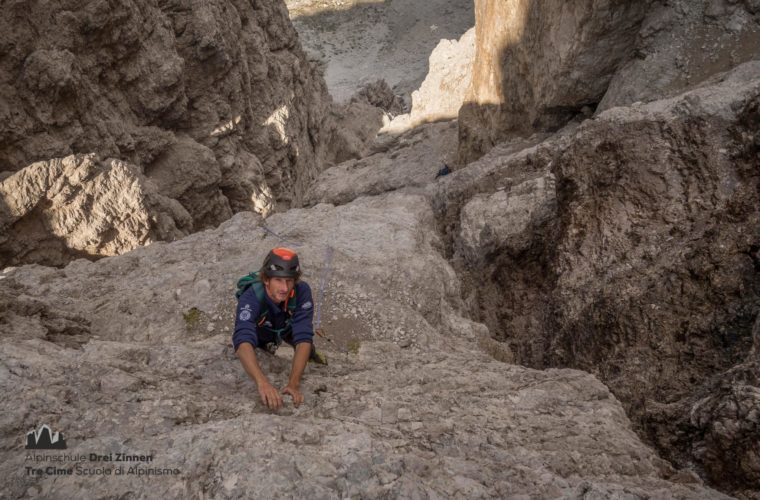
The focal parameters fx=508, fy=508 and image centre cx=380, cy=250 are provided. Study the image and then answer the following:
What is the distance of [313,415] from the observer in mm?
4785

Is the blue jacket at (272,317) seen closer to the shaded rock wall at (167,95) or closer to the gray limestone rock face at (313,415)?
the gray limestone rock face at (313,415)

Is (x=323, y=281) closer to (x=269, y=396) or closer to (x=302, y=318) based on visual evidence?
(x=302, y=318)

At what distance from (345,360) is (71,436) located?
3.34m

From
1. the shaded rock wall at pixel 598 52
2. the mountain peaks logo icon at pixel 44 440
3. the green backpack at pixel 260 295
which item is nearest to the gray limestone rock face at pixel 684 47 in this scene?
the shaded rock wall at pixel 598 52

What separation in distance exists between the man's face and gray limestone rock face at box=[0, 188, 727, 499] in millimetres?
928

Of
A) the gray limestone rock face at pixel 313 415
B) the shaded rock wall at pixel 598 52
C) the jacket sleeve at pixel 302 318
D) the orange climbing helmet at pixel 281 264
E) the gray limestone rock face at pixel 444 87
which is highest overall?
the shaded rock wall at pixel 598 52

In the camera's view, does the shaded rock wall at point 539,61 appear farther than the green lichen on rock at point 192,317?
Yes

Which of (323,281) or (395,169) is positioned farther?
(395,169)

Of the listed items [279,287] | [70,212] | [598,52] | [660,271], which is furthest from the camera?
[70,212]

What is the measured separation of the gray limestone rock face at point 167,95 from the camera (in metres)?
17.7

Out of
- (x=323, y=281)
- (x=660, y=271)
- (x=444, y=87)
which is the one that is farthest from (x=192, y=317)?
(x=444, y=87)

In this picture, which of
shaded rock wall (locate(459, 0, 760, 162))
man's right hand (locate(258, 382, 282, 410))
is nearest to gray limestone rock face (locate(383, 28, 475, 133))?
shaded rock wall (locate(459, 0, 760, 162))

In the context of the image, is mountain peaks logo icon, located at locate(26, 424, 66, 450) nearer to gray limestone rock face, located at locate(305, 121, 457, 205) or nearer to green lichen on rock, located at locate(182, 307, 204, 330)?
green lichen on rock, located at locate(182, 307, 204, 330)

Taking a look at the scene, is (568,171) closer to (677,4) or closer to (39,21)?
(677,4)
